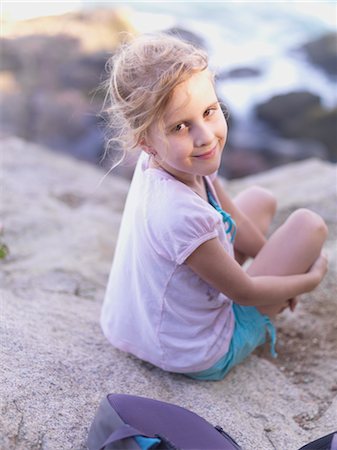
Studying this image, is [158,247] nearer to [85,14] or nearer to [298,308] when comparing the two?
[298,308]

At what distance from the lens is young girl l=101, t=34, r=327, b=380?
1.82 meters

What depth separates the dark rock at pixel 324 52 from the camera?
9906 mm

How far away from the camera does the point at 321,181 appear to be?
3930mm

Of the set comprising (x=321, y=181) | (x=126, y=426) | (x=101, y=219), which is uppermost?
(x=126, y=426)

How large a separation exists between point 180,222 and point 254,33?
10.9 meters

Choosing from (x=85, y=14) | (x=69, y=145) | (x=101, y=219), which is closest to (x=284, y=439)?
(x=101, y=219)

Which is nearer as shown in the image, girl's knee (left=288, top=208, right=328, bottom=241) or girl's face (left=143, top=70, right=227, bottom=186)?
girl's face (left=143, top=70, right=227, bottom=186)

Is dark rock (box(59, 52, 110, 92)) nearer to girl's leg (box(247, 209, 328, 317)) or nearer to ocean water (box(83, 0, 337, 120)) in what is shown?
ocean water (box(83, 0, 337, 120))

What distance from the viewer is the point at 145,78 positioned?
1808 millimetres

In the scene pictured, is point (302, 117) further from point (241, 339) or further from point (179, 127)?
point (179, 127)

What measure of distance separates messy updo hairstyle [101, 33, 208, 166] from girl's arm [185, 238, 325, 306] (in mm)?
398

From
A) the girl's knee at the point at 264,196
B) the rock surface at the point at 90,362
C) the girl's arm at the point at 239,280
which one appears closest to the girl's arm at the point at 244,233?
the girl's knee at the point at 264,196

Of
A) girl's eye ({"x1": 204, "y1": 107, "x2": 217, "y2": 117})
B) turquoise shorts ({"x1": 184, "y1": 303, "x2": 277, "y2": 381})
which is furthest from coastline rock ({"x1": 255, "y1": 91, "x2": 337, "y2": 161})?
girl's eye ({"x1": 204, "y1": 107, "x2": 217, "y2": 117})

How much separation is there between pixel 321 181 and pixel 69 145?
4359mm
